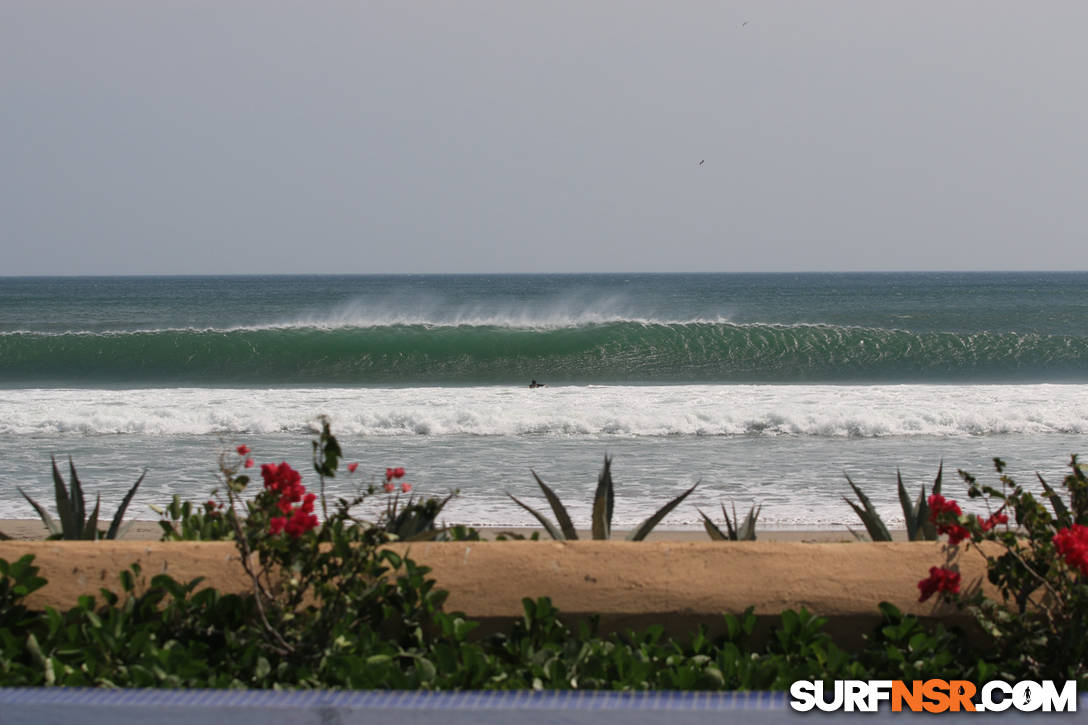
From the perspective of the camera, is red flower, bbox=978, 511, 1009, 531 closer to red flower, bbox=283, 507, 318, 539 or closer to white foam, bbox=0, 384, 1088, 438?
red flower, bbox=283, 507, 318, 539

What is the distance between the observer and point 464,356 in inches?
975

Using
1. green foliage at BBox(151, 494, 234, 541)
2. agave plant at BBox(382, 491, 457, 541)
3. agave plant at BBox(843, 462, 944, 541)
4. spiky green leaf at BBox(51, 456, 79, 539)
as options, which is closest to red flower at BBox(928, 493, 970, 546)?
agave plant at BBox(843, 462, 944, 541)

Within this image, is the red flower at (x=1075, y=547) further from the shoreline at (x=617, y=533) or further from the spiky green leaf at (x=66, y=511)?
the spiky green leaf at (x=66, y=511)

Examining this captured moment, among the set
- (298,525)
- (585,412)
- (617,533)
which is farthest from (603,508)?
(585,412)

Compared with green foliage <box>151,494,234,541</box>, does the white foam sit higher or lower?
lower

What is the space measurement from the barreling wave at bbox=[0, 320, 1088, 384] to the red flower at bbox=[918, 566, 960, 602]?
1927 centimetres

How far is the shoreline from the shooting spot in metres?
5.75

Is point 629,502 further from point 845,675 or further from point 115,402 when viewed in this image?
point 115,402

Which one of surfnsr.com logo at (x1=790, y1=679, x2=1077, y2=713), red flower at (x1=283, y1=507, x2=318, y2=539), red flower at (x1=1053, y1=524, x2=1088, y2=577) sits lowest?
surfnsr.com logo at (x1=790, y1=679, x2=1077, y2=713)

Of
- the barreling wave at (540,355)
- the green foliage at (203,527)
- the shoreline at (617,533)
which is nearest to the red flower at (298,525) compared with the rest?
the green foliage at (203,527)

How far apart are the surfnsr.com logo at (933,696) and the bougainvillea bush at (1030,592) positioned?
11 cm

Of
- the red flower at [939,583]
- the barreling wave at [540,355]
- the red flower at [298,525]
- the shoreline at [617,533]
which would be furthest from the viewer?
the barreling wave at [540,355]

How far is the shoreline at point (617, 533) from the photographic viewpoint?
5.75 metres

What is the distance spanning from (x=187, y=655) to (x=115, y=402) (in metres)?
12.2
